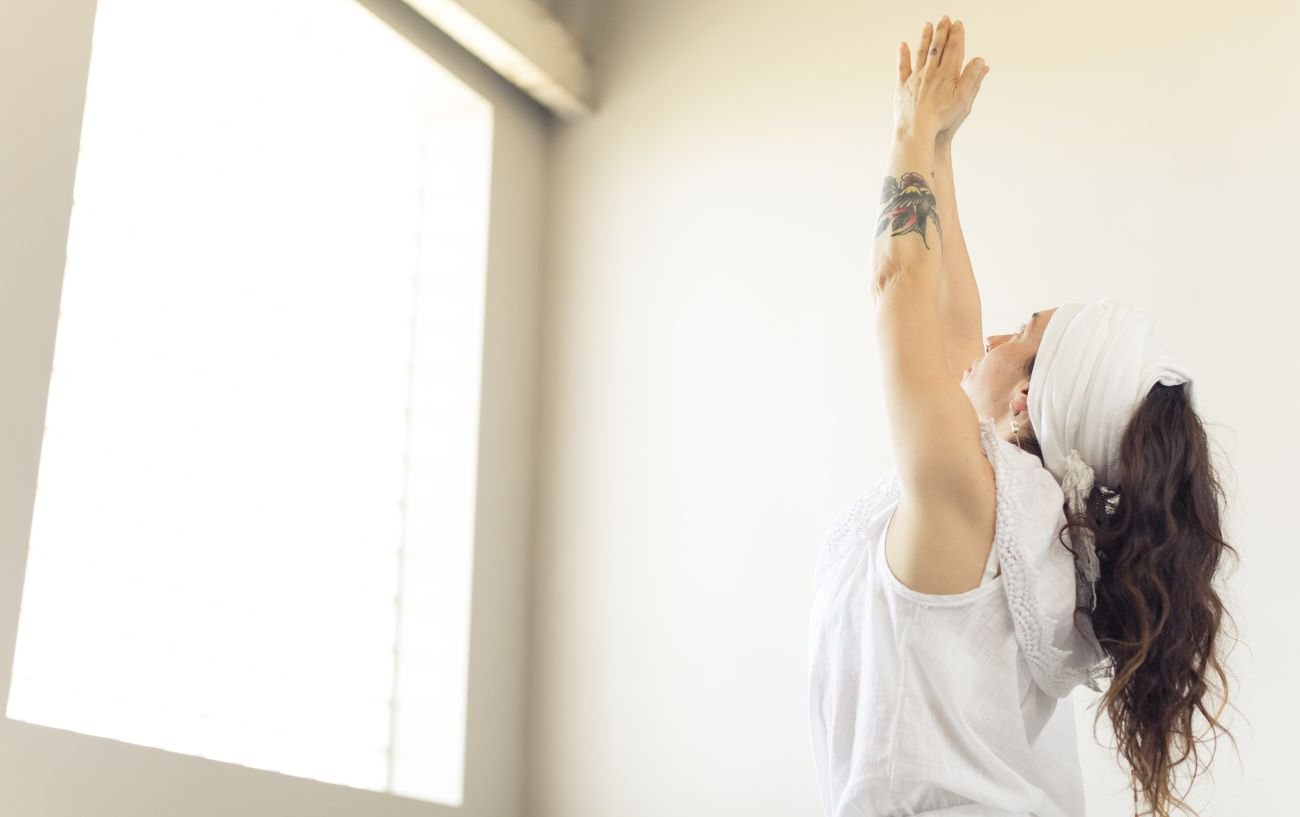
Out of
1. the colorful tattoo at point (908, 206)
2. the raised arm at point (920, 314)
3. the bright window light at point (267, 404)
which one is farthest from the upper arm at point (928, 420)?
the bright window light at point (267, 404)

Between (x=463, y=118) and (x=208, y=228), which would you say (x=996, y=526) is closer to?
(x=208, y=228)

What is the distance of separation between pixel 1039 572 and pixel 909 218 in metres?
0.45

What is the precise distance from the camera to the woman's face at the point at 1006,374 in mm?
1646

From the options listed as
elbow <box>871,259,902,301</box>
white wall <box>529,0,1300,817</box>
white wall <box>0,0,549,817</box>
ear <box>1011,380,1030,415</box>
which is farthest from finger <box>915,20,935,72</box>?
white wall <box>0,0,549,817</box>

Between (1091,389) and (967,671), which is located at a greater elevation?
(1091,389)

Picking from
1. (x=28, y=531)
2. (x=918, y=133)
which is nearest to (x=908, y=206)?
(x=918, y=133)

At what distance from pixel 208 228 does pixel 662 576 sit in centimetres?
119

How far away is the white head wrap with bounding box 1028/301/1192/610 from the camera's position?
1.45 m

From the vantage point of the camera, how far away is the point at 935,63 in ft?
5.25

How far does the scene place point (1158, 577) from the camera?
140 centimetres

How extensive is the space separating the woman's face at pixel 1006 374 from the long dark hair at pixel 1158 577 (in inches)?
8.3

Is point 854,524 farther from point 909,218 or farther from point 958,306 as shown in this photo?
point 958,306

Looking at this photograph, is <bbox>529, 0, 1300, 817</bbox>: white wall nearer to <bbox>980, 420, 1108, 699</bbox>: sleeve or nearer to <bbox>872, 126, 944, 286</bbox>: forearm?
<bbox>980, 420, 1108, 699</bbox>: sleeve

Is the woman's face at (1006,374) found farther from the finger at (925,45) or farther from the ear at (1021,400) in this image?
the finger at (925,45)
